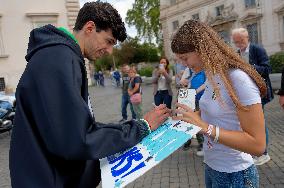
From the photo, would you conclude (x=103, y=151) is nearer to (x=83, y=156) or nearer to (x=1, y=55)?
(x=83, y=156)

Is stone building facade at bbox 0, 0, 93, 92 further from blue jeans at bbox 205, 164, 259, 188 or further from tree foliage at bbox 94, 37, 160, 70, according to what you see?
blue jeans at bbox 205, 164, 259, 188

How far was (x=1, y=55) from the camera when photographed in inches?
936

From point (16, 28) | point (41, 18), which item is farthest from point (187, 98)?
point (41, 18)

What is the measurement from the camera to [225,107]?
207 centimetres

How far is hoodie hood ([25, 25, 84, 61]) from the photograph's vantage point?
1592 millimetres

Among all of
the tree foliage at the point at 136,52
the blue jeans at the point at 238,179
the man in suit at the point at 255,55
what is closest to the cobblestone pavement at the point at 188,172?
the man in suit at the point at 255,55

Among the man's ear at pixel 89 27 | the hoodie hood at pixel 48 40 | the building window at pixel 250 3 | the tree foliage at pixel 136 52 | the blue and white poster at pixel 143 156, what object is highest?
the building window at pixel 250 3

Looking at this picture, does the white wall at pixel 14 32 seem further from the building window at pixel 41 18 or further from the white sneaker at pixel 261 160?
the white sneaker at pixel 261 160

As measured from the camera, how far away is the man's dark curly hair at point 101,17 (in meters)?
1.75

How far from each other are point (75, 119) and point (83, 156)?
0.16 m

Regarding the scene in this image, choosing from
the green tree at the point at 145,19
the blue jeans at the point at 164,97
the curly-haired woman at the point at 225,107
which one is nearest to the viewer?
the curly-haired woman at the point at 225,107

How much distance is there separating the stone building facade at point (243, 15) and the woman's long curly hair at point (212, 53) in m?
28.1

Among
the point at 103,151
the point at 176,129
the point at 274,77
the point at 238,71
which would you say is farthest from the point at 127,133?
the point at 274,77

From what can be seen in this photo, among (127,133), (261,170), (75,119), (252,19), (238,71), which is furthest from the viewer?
(252,19)
